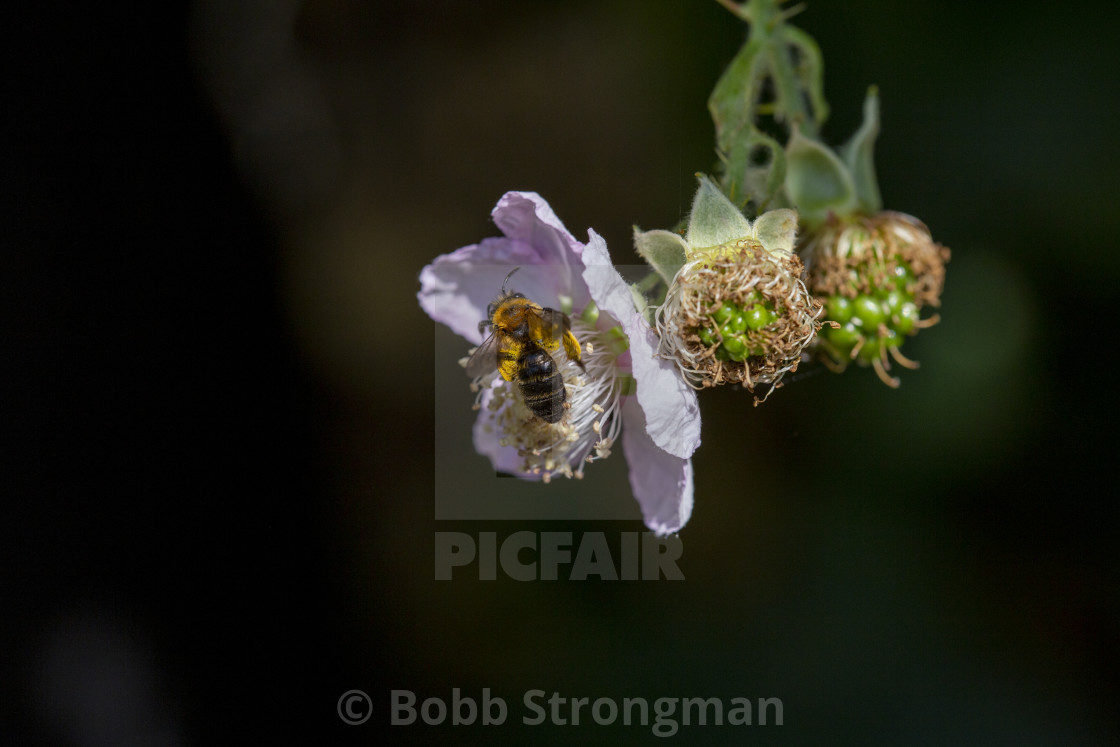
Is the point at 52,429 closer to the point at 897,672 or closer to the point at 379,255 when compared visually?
the point at 379,255

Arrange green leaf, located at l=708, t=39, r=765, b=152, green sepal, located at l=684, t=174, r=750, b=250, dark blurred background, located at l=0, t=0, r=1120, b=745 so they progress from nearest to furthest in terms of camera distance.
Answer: green sepal, located at l=684, t=174, r=750, b=250, green leaf, located at l=708, t=39, r=765, b=152, dark blurred background, located at l=0, t=0, r=1120, b=745

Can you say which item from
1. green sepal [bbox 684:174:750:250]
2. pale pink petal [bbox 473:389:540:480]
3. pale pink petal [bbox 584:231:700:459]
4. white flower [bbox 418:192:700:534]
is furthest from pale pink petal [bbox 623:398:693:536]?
green sepal [bbox 684:174:750:250]

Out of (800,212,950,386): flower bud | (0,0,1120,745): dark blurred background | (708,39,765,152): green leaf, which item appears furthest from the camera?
(0,0,1120,745): dark blurred background

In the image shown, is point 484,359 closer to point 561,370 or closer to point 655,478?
point 561,370

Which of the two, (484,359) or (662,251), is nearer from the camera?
(662,251)

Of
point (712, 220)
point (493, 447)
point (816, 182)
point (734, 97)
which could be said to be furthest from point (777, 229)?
point (493, 447)

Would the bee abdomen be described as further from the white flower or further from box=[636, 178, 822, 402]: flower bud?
box=[636, 178, 822, 402]: flower bud

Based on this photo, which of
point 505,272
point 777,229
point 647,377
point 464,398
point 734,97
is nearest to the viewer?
point 647,377
